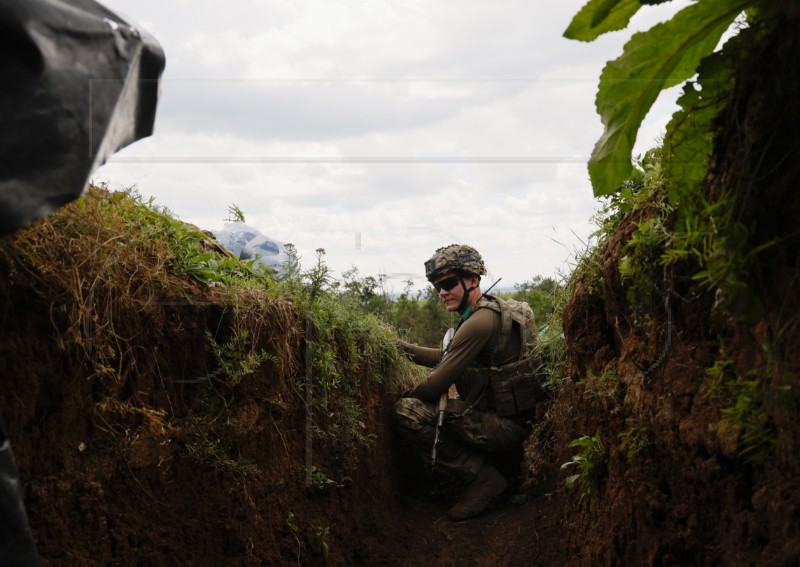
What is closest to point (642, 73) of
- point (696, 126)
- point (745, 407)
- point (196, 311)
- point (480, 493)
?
point (696, 126)

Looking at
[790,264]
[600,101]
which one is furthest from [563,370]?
[790,264]

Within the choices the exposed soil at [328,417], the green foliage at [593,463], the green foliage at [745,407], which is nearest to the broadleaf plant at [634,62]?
the exposed soil at [328,417]

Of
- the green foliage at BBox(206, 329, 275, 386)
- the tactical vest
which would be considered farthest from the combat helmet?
the green foliage at BBox(206, 329, 275, 386)

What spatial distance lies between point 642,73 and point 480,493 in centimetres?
464

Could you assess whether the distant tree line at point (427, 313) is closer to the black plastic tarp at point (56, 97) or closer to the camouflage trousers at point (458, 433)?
the camouflage trousers at point (458, 433)

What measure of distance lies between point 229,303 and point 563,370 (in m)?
2.55

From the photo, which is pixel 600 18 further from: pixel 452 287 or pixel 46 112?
pixel 452 287

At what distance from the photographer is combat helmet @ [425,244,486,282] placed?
6.88 m

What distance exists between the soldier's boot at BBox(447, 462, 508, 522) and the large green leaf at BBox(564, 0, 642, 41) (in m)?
4.69

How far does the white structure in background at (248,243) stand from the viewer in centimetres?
536

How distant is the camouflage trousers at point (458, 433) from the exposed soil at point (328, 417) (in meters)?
1.02

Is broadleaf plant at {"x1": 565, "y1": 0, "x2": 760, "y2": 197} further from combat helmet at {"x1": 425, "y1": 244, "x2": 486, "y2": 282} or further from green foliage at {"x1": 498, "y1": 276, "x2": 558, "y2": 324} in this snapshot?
green foliage at {"x1": 498, "y1": 276, "x2": 558, "y2": 324}

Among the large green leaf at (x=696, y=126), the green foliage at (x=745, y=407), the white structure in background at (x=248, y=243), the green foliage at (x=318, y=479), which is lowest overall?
the green foliage at (x=318, y=479)

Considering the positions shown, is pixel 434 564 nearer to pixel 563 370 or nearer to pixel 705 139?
pixel 563 370
